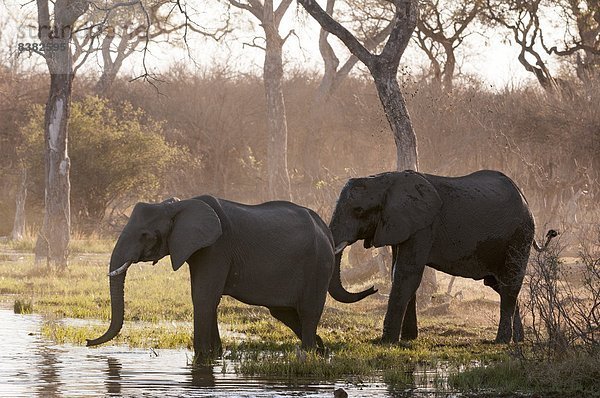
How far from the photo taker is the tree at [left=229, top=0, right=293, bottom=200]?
120ft

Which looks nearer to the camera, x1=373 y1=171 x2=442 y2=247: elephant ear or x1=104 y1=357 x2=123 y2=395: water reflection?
x1=104 y1=357 x2=123 y2=395: water reflection

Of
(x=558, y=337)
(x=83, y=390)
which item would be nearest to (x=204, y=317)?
(x=83, y=390)

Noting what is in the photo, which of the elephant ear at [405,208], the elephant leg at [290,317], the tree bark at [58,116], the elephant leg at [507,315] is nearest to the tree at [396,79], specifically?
the elephant leg at [507,315]

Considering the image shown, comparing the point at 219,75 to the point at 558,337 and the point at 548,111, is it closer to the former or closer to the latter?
the point at 548,111

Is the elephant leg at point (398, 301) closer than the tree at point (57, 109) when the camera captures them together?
Yes

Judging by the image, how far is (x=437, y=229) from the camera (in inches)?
552

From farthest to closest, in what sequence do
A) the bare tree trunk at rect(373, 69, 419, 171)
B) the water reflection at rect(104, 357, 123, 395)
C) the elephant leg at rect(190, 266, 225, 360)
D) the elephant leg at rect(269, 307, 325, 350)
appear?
the bare tree trunk at rect(373, 69, 419, 171)
the elephant leg at rect(269, 307, 325, 350)
the elephant leg at rect(190, 266, 225, 360)
the water reflection at rect(104, 357, 123, 395)

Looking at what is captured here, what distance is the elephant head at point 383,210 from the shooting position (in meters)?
13.7

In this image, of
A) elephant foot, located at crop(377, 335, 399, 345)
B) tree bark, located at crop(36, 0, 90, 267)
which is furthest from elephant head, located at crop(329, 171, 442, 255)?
tree bark, located at crop(36, 0, 90, 267)

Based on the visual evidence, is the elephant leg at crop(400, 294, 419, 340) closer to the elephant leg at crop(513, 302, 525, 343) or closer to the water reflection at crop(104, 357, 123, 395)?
the elephant leg at crop(513, 302, 525, 343)

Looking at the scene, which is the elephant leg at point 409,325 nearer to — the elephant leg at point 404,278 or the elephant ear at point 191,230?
the elephant leg at point 404,278

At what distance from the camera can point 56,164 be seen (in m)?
25.4

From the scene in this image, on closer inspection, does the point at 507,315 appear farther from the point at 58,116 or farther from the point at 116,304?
the point at 58,116

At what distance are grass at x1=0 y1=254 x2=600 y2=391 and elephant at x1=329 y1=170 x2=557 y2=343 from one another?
0.61 meters
